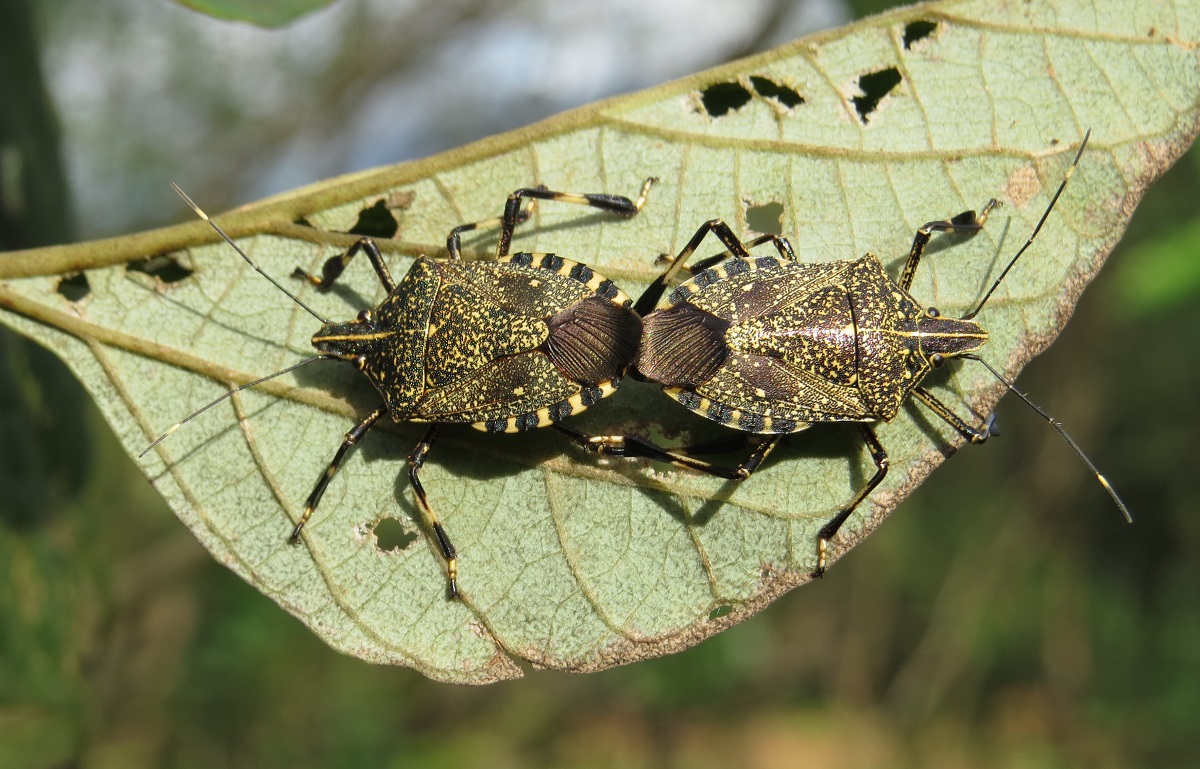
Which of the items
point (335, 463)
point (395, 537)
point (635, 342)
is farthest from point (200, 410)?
point (635, 342)

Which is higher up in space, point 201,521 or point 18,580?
point 201,521

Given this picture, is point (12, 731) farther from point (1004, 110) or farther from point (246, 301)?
point (1004, 110)

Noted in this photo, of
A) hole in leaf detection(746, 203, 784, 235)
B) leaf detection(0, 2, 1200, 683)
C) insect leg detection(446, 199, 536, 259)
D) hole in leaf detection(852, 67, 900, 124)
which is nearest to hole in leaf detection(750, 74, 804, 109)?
leaf detection(0, 2, 1200, 683)

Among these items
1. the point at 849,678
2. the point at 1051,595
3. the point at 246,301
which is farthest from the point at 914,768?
the point at 246,301

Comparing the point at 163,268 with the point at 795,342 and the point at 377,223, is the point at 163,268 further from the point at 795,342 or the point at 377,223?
the point at 795,342

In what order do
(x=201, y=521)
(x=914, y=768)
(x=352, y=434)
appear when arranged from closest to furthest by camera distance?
(x=201, y=521)
(x=352, y=434)
(x=914, y=768)

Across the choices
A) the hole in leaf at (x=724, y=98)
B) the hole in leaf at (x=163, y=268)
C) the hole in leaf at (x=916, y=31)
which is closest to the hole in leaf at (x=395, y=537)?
the hole in leaf at (x=163, y=268)

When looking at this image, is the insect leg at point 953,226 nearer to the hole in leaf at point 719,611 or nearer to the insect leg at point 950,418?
the insect leg at point 950,418
